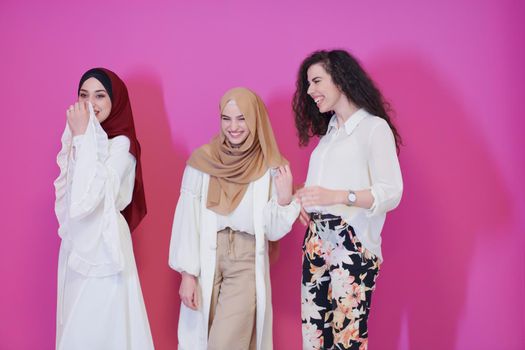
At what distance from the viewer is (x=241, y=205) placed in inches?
103

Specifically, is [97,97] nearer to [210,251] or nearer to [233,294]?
[210,251]

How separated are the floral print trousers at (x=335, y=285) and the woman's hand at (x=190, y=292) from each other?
48 centimetres

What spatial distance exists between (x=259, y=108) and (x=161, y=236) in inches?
37.7

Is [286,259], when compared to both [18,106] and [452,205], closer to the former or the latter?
[452,205]

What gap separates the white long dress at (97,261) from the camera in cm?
233

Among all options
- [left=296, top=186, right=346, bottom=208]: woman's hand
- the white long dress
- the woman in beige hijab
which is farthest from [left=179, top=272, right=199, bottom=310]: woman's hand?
[left=296, top=186, right=346, bottom=208]: woman's hand

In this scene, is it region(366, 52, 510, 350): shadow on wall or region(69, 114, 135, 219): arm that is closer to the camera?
region(69, 114, 135, 219): arm

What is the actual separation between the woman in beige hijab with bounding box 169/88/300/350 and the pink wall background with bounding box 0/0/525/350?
55cm

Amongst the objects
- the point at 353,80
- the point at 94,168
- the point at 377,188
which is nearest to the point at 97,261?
the point at 94,168

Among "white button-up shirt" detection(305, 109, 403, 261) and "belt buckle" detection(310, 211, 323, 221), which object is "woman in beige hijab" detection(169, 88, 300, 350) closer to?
"belt buckle" detection(310, 211, 323, 221)

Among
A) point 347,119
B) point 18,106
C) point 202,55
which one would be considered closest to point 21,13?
point 18,106

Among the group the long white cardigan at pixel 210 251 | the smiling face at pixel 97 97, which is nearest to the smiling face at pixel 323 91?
the long white cardigan at pixel 210 251

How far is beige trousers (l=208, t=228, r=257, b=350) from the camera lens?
8.30 feet

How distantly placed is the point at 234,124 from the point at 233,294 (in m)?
0.73
